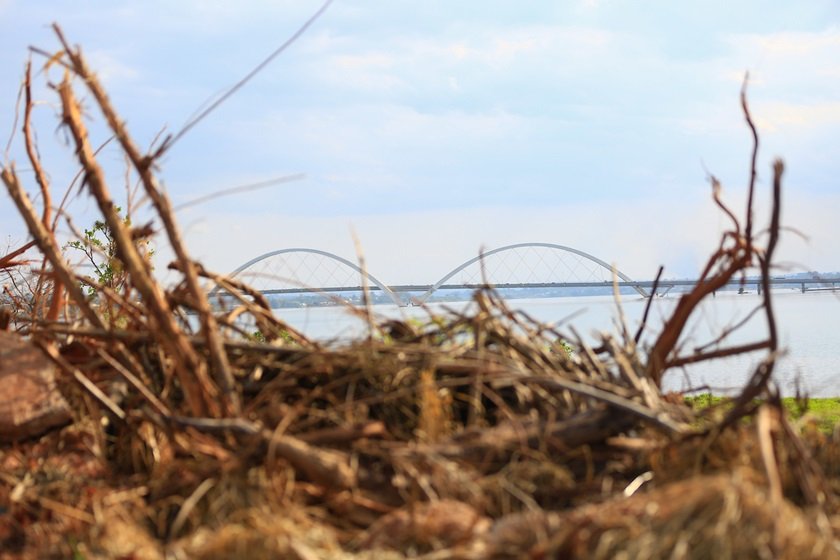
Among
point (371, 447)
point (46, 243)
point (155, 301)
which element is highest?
point (46, 243)

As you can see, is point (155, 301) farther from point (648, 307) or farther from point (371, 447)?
point (648, 307)

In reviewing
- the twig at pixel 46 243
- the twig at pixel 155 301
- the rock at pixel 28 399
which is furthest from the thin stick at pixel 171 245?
the rock at pixel 28 399

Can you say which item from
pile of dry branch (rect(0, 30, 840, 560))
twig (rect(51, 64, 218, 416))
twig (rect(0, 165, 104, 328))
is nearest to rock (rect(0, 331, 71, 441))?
pile of dry branch (rect(0, 30, 840, 560))

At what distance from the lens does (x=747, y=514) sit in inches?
92.4

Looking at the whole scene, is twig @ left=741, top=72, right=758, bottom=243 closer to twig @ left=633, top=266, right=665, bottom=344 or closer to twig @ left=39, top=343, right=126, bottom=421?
twig @ left=633, top=266, right=665, bottom=344

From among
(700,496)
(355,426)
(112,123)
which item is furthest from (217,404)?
(700,496)

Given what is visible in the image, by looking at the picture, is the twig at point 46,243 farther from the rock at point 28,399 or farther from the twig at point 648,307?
the twig at point 648,307

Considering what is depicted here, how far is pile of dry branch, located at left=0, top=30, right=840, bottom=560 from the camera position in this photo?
2.49 m

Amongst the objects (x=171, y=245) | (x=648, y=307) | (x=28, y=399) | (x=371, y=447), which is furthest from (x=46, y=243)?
(x=648, y=307)

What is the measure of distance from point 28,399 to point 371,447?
1631 millimetres

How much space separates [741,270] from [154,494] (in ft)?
9.28

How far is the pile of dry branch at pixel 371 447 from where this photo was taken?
8.16 feet

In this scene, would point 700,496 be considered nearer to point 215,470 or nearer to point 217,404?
point 215,470

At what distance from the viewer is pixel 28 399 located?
3.78 m
